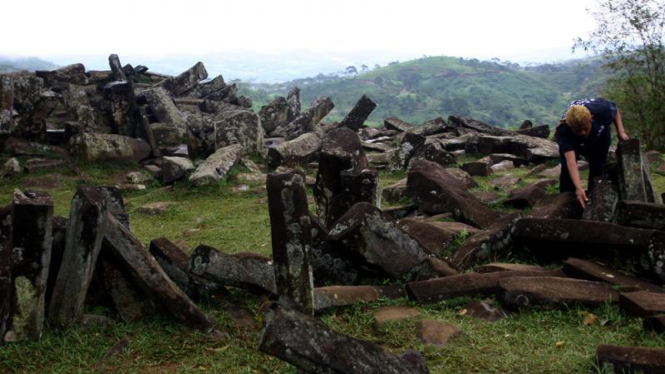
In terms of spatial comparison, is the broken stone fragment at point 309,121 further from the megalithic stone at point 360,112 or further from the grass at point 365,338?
the grass at point 365,338

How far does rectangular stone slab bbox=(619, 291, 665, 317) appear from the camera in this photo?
4609 mm


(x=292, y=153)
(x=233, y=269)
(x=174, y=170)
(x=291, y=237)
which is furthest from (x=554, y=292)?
(x=292, y=153)

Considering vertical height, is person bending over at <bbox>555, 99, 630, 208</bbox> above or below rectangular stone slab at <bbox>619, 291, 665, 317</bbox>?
above

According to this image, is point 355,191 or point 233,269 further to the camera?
point 355,191

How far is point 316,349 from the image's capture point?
3.34 metres

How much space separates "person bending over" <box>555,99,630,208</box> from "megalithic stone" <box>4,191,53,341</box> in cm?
518

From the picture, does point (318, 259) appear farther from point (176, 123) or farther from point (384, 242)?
point (176, 123)

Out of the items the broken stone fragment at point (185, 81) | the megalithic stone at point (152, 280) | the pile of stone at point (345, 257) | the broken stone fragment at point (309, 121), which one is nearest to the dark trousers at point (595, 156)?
the pile of stone at point (345, 257)

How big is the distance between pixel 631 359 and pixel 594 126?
4.07m

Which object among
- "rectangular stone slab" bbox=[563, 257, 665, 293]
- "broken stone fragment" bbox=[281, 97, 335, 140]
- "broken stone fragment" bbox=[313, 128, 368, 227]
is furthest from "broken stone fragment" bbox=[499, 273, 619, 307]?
"broken stone fragment" bbox=[281, 97, 335, 140]

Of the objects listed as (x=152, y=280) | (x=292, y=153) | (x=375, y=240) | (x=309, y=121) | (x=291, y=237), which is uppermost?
(x=291, y=237)

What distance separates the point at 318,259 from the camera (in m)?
6.21

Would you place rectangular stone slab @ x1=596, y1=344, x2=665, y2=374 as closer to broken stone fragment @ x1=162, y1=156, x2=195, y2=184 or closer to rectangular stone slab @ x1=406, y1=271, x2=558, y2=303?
rectangular stone slab @ x1=406, y1=271, x2=558, y2=303

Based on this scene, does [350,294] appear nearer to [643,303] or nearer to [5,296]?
[643,303]
